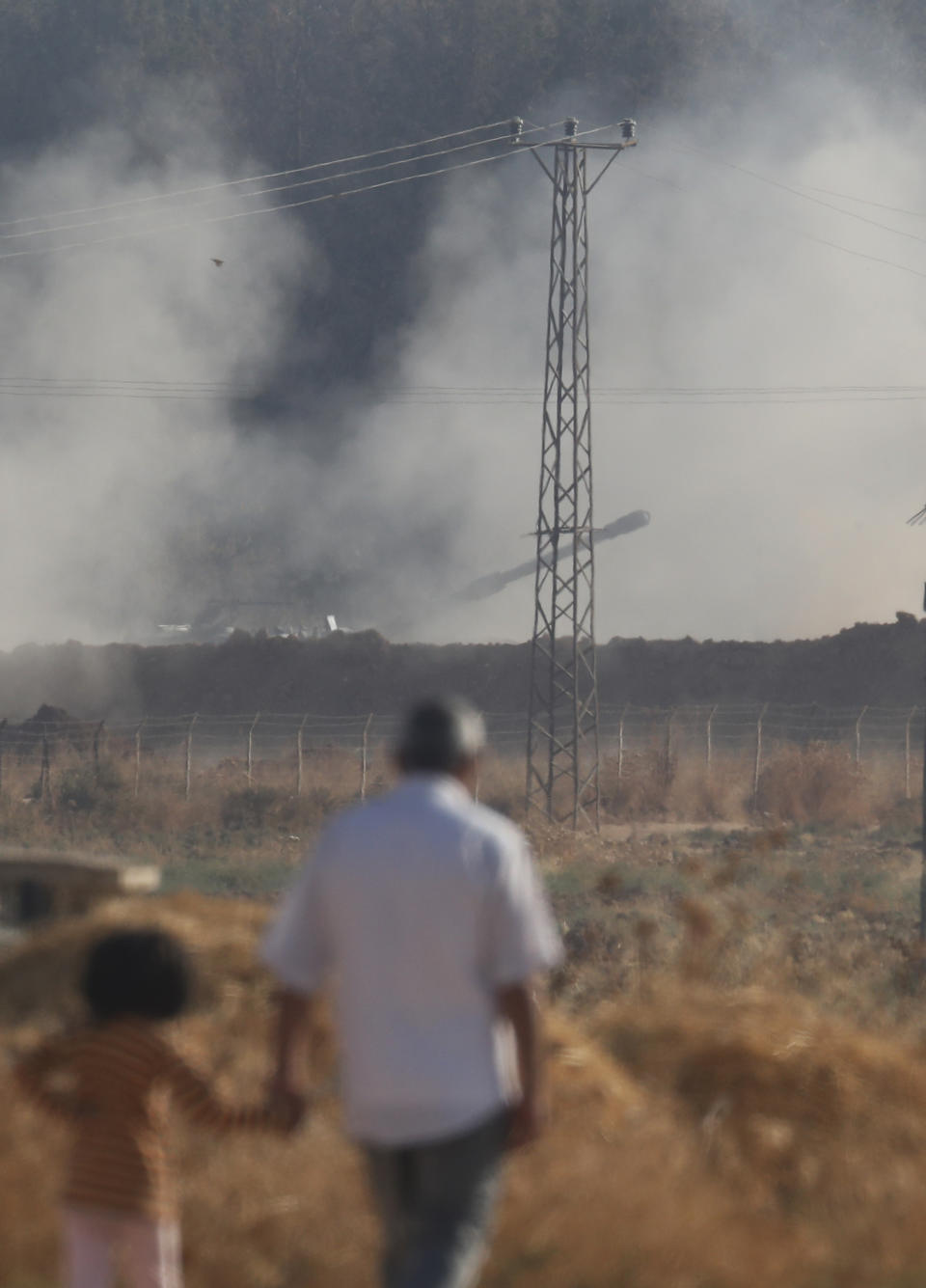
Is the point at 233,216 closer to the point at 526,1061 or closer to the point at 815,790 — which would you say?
the point at 815,790

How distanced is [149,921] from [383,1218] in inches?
142

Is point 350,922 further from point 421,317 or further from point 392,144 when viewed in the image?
point 392,144

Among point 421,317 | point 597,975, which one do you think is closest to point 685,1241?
point 597,975

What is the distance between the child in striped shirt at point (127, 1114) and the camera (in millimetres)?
3816

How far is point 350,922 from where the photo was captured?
3.63 m

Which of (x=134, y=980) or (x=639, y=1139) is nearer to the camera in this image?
(x=134, y=980)

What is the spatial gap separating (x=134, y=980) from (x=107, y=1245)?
62 cm

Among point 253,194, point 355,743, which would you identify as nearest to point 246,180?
point 253,194

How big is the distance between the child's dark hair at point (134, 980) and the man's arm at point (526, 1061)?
2.65 ft

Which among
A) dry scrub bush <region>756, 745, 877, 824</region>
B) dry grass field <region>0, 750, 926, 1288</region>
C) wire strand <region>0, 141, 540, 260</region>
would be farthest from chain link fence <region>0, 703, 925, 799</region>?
wire strand <region>0, 141, 540, 260</region>

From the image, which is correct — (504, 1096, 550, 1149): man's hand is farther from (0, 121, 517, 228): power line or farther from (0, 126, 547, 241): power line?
(0, 121, 517, 228): power line

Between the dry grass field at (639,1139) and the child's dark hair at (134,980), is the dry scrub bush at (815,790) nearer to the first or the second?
the dry grass field at (639,1139)

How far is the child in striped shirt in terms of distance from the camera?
150 inches

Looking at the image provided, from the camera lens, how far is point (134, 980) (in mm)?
3875
